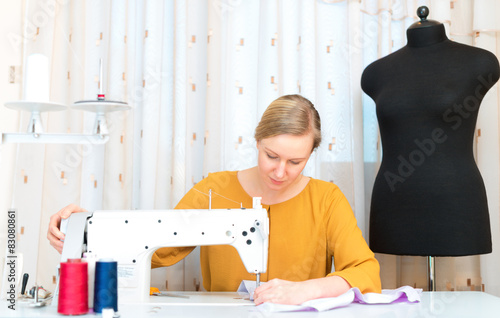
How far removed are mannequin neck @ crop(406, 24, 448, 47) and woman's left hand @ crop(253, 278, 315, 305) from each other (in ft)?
3.33

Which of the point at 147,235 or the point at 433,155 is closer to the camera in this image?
the point at 147,235

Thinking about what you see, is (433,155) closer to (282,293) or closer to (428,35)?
(428,35)

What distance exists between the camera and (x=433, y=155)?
1.70 m

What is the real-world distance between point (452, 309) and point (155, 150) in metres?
1.27

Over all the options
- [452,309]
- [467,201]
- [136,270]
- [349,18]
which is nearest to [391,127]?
[467,201]

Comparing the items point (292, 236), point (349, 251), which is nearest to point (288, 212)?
point (292, 236)

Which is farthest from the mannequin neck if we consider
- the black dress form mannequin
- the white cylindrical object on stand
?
the white cylindrical object on stand

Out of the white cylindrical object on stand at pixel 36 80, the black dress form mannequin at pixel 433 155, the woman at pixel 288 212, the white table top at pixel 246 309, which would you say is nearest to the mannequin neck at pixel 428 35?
the black dress form mannequin at pixel 433 155

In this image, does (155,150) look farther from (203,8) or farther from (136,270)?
(136,270)

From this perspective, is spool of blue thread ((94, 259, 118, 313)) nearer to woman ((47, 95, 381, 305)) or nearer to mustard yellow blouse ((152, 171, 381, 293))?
woman ((47, 95, 381, 305))

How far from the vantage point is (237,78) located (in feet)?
6.86

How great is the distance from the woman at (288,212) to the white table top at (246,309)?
0.17 m

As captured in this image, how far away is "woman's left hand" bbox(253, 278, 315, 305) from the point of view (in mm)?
1205

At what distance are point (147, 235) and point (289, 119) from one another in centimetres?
54
